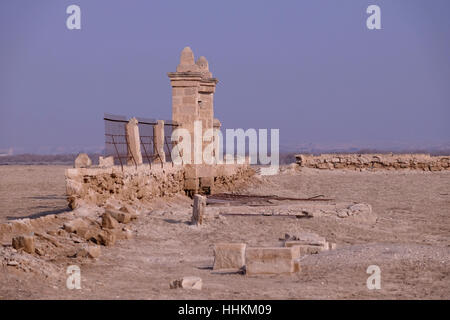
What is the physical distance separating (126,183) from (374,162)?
2207 cm

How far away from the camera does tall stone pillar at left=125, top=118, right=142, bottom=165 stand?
15.2 meters

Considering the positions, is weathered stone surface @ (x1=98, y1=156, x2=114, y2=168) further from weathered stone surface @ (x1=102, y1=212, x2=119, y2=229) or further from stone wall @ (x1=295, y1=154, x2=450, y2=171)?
stone wall @ (x1=295, y1=154, x2=450, y2=171)

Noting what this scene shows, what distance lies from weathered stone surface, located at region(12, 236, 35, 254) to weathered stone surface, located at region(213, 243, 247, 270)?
229 cm

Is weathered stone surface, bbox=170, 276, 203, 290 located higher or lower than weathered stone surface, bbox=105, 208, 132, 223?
lower

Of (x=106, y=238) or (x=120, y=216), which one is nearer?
(x=106, y=238)

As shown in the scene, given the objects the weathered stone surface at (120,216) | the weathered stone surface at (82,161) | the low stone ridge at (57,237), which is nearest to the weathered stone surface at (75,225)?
the low stone ridge at (57,237)

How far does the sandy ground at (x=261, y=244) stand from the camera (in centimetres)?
726

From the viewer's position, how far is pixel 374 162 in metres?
34.1

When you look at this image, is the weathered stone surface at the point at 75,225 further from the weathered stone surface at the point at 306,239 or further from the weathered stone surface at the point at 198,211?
the weathered stone surface at the point at 306,239

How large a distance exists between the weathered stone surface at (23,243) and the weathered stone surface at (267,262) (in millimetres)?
2683

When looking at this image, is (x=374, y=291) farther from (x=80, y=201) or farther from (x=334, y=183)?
(x=334, y=183)

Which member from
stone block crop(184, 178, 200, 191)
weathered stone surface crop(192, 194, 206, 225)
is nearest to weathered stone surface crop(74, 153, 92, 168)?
weathered stone surface crop(192, 194, 206, 225)

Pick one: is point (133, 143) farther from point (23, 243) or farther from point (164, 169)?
point (23, 243)

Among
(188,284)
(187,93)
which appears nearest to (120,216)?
(188,284)
